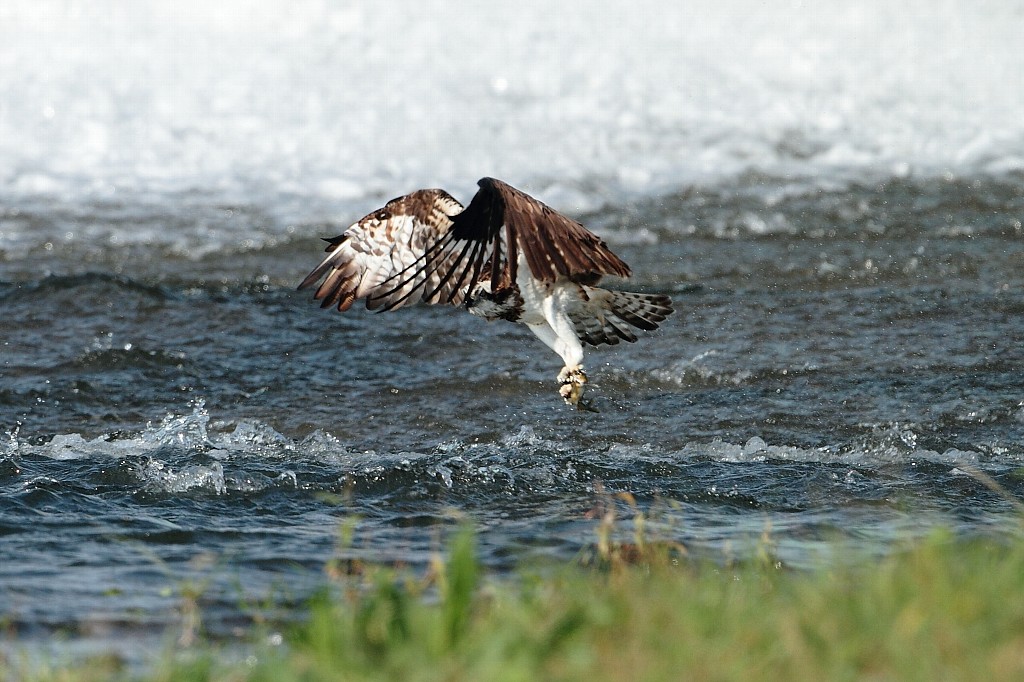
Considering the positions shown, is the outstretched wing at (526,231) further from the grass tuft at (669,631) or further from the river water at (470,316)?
the grass tuft at (669,631)

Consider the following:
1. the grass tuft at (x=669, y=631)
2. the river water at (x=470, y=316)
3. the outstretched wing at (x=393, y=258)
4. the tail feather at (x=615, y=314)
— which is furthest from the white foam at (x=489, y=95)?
the grass tuft at (x=669, y=631)

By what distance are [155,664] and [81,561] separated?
57.3 inches

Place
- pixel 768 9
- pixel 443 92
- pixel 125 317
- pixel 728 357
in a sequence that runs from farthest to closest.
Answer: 1. pixel 768 9
2. pixel 443 92
3. pixel 125 317
4. pixel 728 357

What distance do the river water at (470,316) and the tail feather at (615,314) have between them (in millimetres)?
514

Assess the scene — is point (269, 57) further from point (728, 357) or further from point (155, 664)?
point (155, 664)

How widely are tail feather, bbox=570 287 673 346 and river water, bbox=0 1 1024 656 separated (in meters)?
0.51

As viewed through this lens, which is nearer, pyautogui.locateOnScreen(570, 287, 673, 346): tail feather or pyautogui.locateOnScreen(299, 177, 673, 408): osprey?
pyautogui.locateOnScreen(299, 177, 673, 408): osprey

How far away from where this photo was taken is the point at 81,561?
4418 millimetres

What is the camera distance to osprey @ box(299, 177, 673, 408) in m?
5.26

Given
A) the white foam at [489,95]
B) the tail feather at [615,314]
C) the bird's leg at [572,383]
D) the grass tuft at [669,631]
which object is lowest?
the grass tuft at [669,631]

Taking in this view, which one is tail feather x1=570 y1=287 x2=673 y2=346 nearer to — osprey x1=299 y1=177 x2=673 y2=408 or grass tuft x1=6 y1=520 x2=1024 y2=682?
osprey x1=299 y1=177 x2=673 y2=408

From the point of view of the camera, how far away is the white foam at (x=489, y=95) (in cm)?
1073

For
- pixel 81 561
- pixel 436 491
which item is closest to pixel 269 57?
pixel 436 491

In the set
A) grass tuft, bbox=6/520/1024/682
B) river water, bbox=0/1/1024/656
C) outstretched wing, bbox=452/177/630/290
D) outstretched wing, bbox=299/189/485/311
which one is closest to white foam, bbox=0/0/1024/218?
river water, bbox=0/1/1024/656
